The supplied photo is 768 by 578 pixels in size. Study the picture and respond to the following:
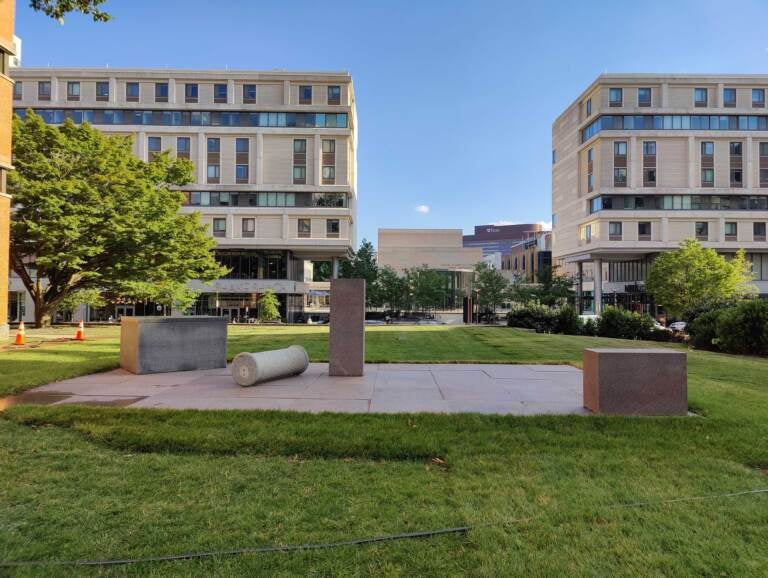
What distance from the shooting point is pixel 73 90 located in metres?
54.0

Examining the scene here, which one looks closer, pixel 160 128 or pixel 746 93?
pixel 160 128

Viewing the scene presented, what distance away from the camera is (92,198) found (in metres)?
28.4

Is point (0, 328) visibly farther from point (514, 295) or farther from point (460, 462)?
point (514, 295)

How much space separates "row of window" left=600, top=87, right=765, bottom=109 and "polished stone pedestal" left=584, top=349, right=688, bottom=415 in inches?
2461

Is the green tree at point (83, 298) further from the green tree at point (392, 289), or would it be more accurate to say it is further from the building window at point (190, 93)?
the green tree at point (392, 289)

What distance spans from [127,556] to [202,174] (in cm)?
5774

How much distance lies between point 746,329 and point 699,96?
55609 mm

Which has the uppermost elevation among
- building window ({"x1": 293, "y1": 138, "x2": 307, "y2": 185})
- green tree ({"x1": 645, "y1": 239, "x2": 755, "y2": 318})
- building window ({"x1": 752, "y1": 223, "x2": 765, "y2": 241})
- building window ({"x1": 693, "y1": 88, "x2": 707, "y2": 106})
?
building window ({"x1": 693, "y1": 88, "x2": 707, "y2": 106})

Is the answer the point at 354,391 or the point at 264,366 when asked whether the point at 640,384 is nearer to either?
the point at 354,391

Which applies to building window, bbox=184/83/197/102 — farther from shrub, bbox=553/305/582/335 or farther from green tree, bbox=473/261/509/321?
shrub, bbox=553/305/582/335

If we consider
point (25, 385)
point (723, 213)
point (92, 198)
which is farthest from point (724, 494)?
point (723, 213)

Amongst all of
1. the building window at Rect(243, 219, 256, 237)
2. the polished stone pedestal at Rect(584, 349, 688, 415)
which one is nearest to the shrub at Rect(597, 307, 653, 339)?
the polished stone pedestal at Rect(584, 349, 688, 415)

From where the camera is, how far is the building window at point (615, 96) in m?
59.0

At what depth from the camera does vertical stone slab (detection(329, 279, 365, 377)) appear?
33.7 feet
